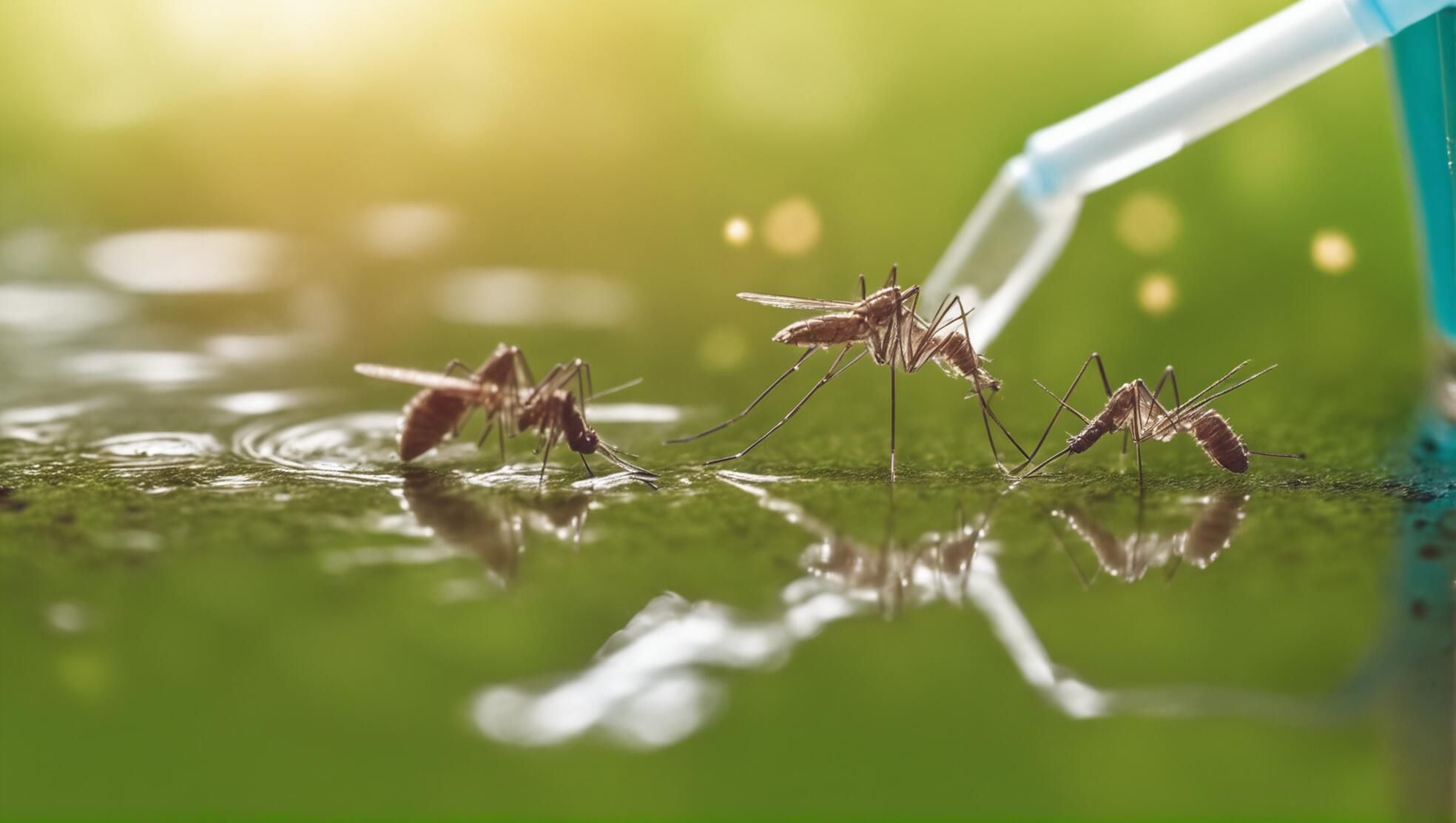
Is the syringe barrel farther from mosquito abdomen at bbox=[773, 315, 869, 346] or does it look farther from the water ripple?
the water ripple

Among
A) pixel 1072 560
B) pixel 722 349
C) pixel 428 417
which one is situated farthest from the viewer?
pixel 722 349

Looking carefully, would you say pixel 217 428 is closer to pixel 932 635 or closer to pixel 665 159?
pixel 932 635

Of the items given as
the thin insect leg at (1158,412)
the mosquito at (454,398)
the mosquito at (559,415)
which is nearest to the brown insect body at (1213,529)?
the thin insect leg at (1158,412)

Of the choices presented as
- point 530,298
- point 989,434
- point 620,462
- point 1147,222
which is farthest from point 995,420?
point 530,298

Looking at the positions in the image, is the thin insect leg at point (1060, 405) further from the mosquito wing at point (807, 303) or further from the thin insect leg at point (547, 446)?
the thin insect leg at point (547, 446)

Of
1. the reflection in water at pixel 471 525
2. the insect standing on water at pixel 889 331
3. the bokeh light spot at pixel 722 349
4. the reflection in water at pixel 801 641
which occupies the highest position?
the bokeh light spot at pixel 722 349

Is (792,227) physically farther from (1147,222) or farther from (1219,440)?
(1219,440)

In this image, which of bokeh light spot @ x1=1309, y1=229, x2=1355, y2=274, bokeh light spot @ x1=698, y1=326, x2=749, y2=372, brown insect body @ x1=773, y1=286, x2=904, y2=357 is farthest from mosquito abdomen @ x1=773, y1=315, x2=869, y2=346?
bokeh light spot @ x1=1309, y1=229, x2=1355, y2=274

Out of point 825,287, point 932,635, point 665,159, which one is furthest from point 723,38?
point 932,635
